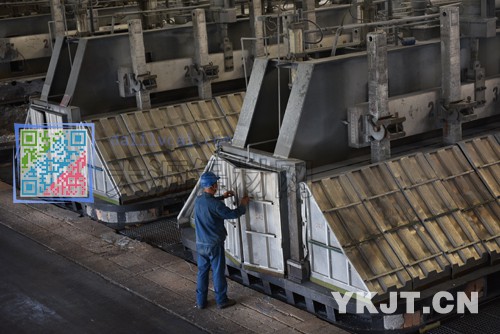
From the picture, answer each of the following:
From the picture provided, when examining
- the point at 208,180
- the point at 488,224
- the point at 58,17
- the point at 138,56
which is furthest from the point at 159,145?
the point at 488,224

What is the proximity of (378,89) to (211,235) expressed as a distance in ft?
7.90

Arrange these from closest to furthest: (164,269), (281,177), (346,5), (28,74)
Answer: (281,177) < (164,269) < (346,5) < (28,74)

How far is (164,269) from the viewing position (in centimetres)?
1034

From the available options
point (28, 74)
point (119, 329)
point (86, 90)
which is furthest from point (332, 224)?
point (28, 74)

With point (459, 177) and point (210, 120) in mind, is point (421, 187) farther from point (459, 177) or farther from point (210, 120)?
point (210, 120)

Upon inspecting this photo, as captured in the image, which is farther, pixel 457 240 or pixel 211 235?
pixel 457 240

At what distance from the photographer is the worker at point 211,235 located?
8.80 metres

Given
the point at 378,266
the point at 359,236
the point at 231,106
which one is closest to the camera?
the point at 378,266

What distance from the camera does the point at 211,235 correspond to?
347 inches

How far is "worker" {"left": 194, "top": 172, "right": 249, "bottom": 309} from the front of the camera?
346 inches

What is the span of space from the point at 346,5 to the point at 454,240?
7180 millimetres

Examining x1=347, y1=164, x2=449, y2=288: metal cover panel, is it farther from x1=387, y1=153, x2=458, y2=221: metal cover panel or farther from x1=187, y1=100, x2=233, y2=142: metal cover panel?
x1=187, y1=100, x2=233, y2=142: metal cover panel

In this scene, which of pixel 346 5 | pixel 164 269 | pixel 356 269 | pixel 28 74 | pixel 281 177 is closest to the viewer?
pixel 356 269

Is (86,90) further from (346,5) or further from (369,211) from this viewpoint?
(369,211)
